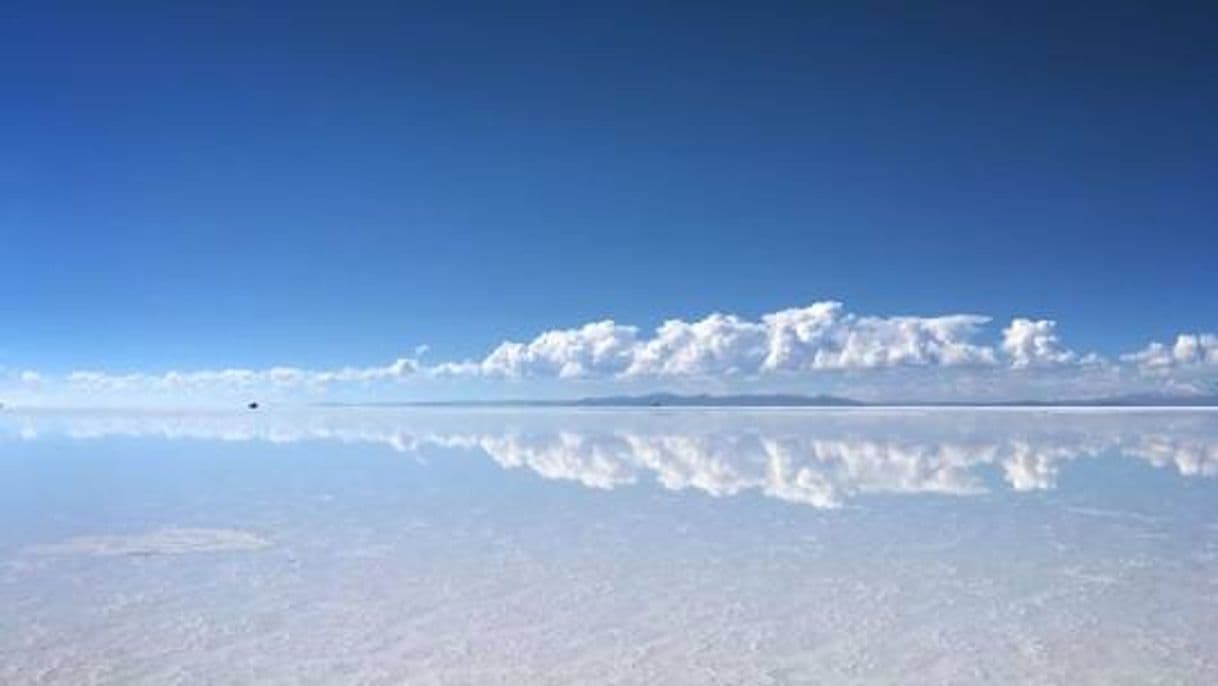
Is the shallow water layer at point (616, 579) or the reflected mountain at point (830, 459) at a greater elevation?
the reflected mountain at point (830, 459)

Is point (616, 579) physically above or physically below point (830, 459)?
below

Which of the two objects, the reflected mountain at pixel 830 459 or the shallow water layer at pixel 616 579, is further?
the reflected mountain at pixel 830 459

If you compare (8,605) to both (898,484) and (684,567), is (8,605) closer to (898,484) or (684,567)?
(684,567)

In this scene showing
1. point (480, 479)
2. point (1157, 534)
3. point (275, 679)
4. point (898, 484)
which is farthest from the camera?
point (480, 479)

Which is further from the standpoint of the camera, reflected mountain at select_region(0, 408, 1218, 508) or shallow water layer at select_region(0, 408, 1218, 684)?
reflected mountain at select_region(0, 408, 1218, 508)

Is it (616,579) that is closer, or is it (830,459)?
(616,579)

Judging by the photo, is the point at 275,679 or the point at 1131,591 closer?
the point at 275,679

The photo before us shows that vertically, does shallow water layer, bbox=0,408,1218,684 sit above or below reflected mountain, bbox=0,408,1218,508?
below

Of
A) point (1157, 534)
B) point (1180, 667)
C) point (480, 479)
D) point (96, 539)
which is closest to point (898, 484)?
point (1157, 534)
